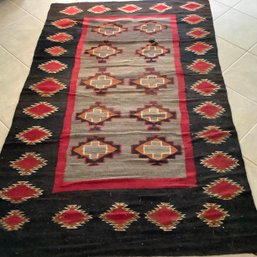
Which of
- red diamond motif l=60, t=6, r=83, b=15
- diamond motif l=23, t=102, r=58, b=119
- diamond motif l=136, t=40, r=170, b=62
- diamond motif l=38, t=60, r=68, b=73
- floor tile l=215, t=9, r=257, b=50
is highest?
red diamond motif l=60, t=6, r=83, b=15

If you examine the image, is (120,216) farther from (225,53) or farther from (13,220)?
(225,53)

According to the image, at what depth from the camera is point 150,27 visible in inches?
72.6

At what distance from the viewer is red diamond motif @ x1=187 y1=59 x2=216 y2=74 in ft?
5.37

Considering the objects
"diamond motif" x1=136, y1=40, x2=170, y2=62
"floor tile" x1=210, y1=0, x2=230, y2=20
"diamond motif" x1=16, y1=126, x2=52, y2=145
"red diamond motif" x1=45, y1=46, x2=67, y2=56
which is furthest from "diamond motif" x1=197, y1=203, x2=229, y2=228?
"floor tile" x1=210, y1=0, x2=230, y2=20

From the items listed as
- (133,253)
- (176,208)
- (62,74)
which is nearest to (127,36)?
(62,74)

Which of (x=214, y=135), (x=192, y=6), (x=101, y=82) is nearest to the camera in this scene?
(x=214, y=135)

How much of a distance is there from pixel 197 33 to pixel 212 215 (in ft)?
3.47

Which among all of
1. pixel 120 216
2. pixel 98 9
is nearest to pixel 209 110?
pixel 120 216

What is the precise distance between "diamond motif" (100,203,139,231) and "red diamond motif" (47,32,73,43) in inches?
40.5

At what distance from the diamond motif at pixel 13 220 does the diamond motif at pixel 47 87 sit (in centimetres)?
60

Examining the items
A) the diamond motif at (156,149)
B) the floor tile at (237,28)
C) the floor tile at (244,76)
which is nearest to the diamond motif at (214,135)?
the diamond motif at (156,149)

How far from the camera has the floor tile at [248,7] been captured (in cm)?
197

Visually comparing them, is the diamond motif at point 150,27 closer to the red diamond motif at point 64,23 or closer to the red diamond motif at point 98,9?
the red diamond motif at point 98,9

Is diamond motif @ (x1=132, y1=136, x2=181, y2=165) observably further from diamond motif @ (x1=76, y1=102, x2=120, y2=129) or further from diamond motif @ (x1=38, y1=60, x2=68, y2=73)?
diamond motif @ (x1=38, y1=60, x2=68, y2=73)
